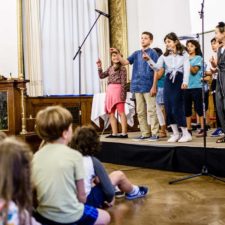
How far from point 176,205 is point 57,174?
3.55 ft

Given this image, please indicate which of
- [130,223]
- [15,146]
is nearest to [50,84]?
[130,223]

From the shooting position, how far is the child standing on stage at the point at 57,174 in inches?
60.1

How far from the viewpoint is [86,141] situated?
6.86ft

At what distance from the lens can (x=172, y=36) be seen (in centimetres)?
349

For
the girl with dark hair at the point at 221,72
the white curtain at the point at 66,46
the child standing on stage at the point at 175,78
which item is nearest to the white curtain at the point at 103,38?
the white curtain at the point at 66,46

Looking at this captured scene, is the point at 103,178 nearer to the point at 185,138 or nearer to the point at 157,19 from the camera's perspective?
the point at 185,138

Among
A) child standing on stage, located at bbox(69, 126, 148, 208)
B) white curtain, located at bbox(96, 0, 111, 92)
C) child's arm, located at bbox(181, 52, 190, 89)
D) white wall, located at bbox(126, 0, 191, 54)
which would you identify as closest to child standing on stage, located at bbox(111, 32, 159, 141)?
child's arm, located at bbox(181, 52, 190, 89)

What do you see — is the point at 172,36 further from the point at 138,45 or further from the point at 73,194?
the point at 138,45

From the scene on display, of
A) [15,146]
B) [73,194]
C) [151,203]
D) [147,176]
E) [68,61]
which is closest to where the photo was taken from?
[15,146]

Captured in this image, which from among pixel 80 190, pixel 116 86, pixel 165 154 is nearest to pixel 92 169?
pixel 80 190

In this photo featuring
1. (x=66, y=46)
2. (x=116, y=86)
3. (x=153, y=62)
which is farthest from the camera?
(x=66, y=46)

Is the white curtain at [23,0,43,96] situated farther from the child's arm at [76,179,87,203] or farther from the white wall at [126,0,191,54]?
the child's arm at [76,179,87,203]

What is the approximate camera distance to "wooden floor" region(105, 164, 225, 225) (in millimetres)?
2062

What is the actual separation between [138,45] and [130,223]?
5.12 metres
